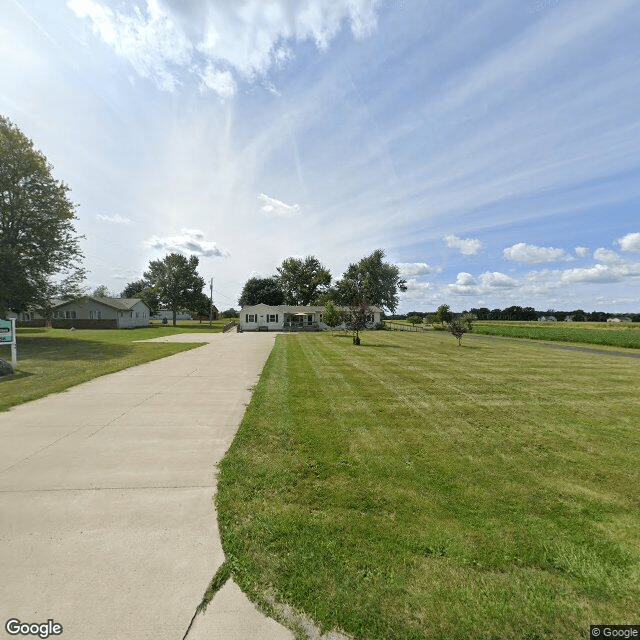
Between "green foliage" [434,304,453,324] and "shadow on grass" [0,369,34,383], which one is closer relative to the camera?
"shadow on grass" [0,369,34,383]

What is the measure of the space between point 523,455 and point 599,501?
135 cm

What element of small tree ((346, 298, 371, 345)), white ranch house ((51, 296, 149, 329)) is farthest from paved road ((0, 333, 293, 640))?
white ranch house ((51, 296, 149, 329))

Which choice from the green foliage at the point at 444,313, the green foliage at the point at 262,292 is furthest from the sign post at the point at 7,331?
the green foliage at the point at 262,292

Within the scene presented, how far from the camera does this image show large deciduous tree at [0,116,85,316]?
72.5 feet

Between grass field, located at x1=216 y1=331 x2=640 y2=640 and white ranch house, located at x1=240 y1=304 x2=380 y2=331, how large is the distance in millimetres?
39726

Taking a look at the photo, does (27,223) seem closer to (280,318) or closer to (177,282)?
(280,318)

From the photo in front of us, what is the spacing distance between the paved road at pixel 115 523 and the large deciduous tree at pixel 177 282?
5705 centimetres

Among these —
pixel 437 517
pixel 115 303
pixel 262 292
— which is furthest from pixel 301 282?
pixel 437 517

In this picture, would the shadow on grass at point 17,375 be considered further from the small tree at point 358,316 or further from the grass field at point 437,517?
the small tree at point 358,316

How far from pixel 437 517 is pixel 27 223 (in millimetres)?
31393

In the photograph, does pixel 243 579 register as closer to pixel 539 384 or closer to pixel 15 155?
pixel 539 384

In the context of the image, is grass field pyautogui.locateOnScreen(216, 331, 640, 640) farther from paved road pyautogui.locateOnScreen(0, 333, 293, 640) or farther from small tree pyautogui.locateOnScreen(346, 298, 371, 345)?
small tree pyautogui.locateOnScreen(346, 298, 371, 345)

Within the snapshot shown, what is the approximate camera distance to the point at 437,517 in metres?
3.62

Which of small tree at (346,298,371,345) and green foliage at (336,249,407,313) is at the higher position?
green foliage at (336,249,407,313)
